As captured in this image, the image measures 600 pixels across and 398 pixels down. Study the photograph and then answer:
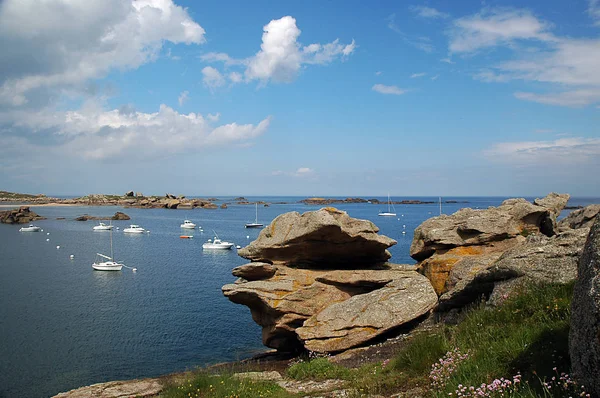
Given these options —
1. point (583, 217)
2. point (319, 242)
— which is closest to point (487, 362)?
point (319, 242)

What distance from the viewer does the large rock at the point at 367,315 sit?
18922mm

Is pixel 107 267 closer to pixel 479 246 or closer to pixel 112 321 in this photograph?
pixel 112 321

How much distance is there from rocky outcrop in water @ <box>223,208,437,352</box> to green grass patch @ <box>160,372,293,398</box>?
23.5ft

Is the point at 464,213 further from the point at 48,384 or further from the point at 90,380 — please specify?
the point at 48,384

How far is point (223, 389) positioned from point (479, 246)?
53.1 ft

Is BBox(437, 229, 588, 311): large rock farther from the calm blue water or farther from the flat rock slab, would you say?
the calm blue water

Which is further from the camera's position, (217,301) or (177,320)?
(217,301)

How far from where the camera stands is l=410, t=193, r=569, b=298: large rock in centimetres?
2087

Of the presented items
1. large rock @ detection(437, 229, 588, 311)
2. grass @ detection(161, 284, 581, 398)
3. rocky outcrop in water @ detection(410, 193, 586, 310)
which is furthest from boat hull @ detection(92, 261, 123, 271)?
large rock @ detection(437, 229, 588, 311)

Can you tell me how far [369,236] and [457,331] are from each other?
42.5 feet

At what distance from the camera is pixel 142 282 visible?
5056 cm

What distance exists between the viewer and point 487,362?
803 centimetres

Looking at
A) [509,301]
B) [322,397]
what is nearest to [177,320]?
[322,397]

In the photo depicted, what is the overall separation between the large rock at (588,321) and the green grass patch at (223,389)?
759cm
